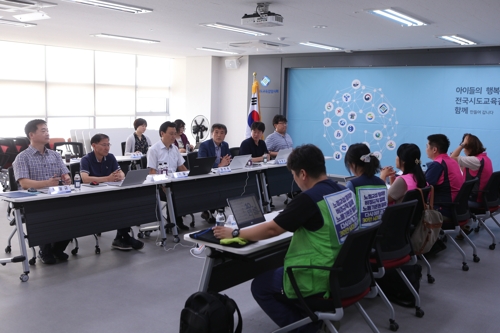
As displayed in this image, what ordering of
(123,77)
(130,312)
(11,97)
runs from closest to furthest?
1. (130,312)
2. (11,97)
3. (123,77)

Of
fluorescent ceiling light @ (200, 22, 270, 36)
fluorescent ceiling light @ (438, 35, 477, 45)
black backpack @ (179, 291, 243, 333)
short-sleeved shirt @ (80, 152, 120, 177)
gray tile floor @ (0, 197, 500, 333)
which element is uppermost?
fluorescent ceiling light @ (200, 22, 270, 36)

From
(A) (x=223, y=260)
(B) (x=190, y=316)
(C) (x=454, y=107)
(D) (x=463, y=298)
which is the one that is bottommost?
(D) (x=463, y=298)

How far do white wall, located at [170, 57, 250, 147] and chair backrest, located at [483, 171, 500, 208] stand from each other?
661 cm

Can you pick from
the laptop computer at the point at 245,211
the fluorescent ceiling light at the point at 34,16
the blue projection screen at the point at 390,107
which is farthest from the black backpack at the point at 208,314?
the blue projection screen at the point at 390,107

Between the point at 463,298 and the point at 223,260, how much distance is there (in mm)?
2269

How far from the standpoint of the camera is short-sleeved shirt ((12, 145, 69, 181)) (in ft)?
15.2

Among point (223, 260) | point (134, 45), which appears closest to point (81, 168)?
point (223, 260)

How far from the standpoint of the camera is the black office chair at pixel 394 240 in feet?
10.8

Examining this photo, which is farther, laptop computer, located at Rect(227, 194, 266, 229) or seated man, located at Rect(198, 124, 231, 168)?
seated man, located at Rect(198, 124, 231, 168)

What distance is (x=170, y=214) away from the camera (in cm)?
554

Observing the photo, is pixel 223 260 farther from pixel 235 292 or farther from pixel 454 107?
pixel 454 107

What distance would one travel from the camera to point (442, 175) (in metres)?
4.88

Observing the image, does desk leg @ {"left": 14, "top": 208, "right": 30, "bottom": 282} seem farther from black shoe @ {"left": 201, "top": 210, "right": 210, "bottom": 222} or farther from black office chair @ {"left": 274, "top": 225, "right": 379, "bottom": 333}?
black shoe @ {"left": 201, "top": 210, "right": 210, "bottom": 222}

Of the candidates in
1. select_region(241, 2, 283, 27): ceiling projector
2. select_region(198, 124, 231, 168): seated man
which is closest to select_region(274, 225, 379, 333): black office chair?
select_region(241, 2, 283, 27): ceiling projector
